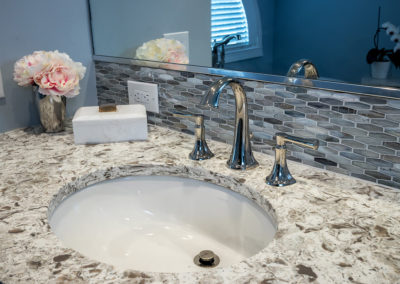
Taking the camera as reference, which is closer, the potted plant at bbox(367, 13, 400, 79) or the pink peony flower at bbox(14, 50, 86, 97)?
the potted plant at bbox(367, 13, 400, 79)

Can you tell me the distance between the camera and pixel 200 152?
111cm

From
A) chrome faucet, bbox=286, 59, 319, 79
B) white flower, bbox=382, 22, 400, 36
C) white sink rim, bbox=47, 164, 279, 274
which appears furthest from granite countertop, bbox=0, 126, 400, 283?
white flower, bbox=382, 22, 400, 36

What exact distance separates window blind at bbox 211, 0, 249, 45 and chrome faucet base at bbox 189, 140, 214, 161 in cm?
28

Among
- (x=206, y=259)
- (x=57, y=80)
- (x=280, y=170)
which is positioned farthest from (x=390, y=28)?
(x=57, y=80)

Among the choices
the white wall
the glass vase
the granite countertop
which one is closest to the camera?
the granite countertop

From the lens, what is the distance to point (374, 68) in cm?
87

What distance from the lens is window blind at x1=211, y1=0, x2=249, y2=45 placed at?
1.08m

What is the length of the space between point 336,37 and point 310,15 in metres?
0.08

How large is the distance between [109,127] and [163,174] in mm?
254

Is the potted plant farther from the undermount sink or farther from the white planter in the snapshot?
the undermount sink

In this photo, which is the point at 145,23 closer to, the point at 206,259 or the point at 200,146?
the point at 200,146

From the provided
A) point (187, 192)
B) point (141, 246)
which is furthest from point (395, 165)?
point (141, 246)

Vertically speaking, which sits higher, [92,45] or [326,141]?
[92,45]

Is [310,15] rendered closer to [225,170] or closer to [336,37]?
[336,37]
